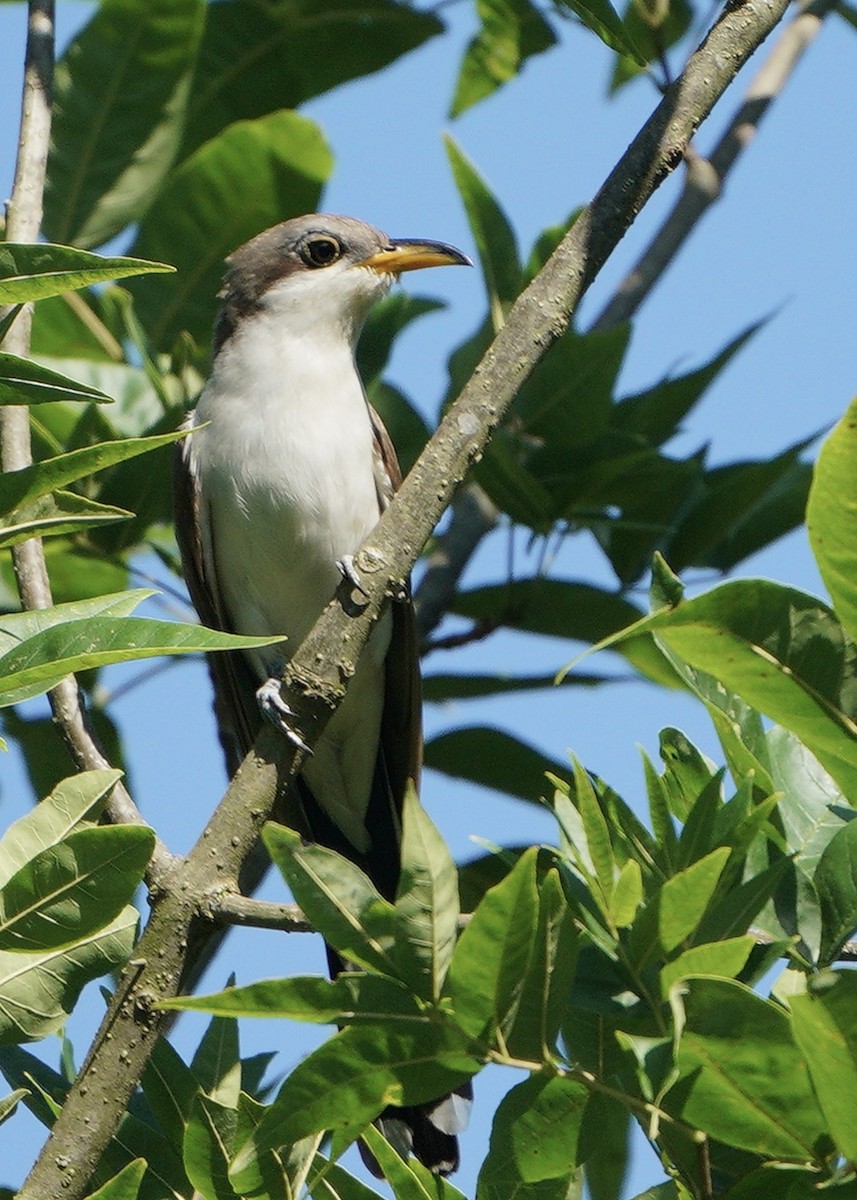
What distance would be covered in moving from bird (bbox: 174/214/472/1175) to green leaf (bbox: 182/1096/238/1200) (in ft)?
9.15

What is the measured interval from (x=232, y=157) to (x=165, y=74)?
1.33 feet

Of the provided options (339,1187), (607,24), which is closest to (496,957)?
(339,1187)

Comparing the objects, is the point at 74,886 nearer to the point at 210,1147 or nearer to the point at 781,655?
the point at 210,1147

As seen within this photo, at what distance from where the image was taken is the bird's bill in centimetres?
602

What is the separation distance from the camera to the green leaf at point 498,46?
606 centimetres

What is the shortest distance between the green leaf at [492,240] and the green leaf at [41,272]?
287cm

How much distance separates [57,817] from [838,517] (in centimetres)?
130

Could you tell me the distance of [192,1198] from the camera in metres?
2.86

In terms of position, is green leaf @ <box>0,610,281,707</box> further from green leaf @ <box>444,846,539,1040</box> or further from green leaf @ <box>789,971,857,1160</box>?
green leaf @ <box>789,971,857,1160</box>

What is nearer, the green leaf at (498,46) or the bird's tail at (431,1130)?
the bird's tail at (431,1130)

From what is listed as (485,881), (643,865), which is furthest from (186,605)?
(643,865)

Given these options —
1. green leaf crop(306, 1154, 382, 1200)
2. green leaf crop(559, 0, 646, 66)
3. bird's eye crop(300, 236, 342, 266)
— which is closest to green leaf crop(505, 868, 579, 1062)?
green leaf crop(306, 1154, 382, 1200)

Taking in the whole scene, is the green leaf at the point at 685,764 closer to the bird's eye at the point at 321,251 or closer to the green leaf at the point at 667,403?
the green leaf at the point at 667,403

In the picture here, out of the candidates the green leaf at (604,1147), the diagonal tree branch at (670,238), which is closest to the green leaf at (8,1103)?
the green leaf at (604,1147)
